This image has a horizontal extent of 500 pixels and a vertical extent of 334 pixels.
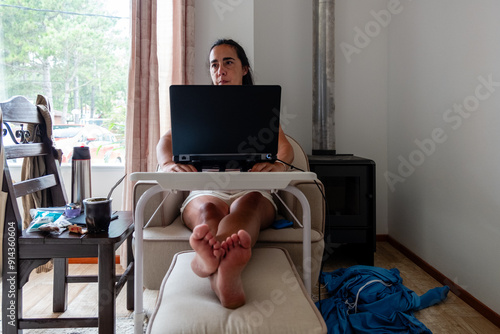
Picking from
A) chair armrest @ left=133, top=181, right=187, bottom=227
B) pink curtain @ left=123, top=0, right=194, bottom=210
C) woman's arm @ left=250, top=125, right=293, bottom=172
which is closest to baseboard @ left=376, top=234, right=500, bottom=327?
woman's arm @ left=250, top=125, right=293, bottom=172

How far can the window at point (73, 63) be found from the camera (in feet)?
8.41

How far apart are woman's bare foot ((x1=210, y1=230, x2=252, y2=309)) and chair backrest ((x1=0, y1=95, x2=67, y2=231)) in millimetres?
777

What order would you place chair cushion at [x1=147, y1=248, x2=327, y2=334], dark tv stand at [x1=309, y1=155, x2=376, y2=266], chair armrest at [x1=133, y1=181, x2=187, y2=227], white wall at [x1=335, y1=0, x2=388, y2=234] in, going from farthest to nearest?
white wall at [x1=335, y1=0, x2=388, y2=234] < dark tv stand at [x1=309, y1=155, x2=376, y2=266] < chair armrest at [x1=133, y1=181, x2=187, y2=227] < chair cushion at [x1=147, y1=248, x2=327, y2=334]

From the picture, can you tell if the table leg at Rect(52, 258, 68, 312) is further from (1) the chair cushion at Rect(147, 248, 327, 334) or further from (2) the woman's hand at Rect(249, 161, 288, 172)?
(2) the woman's hand at Rect(249, 161, 288, 172)

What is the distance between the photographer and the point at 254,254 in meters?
1.25

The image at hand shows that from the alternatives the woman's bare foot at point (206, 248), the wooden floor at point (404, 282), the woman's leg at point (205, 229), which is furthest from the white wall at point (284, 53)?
the woman's bare foot at point (206, 248)

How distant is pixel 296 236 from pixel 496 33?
124 centimetres

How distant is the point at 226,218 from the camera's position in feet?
4.07

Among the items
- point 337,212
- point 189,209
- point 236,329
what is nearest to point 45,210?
point 189,209

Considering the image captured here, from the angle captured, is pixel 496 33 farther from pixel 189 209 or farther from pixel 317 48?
pixel 189 209

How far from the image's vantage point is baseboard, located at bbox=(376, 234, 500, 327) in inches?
61.8

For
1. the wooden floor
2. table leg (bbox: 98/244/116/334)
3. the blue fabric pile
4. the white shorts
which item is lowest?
the wooden floor

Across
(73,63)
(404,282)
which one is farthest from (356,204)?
(73,63)

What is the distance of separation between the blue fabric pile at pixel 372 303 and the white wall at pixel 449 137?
0.30m
